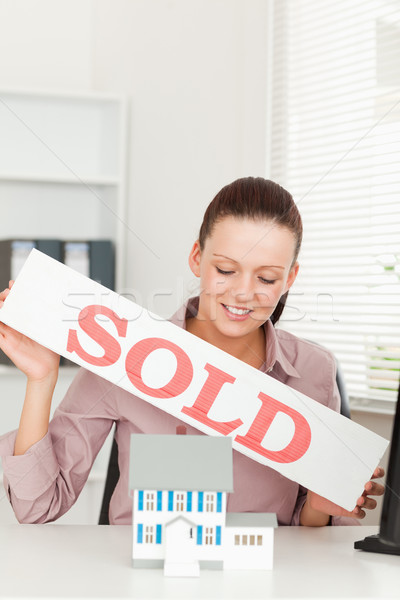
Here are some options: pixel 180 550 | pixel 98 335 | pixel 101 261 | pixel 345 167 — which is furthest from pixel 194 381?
pixel 101 261

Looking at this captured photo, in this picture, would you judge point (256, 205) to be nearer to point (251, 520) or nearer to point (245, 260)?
point (245, 260)

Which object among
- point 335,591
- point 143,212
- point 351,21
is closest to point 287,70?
point 351,21

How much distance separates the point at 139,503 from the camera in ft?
2.43

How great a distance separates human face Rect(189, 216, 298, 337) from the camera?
1.12 metres

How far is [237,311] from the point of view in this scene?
1.16 meters

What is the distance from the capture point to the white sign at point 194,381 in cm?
93

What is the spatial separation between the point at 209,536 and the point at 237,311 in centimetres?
48

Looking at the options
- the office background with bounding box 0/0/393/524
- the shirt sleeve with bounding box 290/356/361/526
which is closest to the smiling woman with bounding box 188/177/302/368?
the shirt sleeve with bounding box 290/356/361/526

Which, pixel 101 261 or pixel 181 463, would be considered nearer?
pixel 181 463

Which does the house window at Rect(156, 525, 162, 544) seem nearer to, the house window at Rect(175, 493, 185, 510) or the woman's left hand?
the house window at Rect(175, 493, 185, 510)

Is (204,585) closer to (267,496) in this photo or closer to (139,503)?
(139,503)

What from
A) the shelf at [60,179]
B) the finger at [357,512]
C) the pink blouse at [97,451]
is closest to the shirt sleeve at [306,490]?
the pink blouse at [97,451]

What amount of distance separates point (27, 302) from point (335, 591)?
0.57m

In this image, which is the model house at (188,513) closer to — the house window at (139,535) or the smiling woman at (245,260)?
the house window at (139,535)
